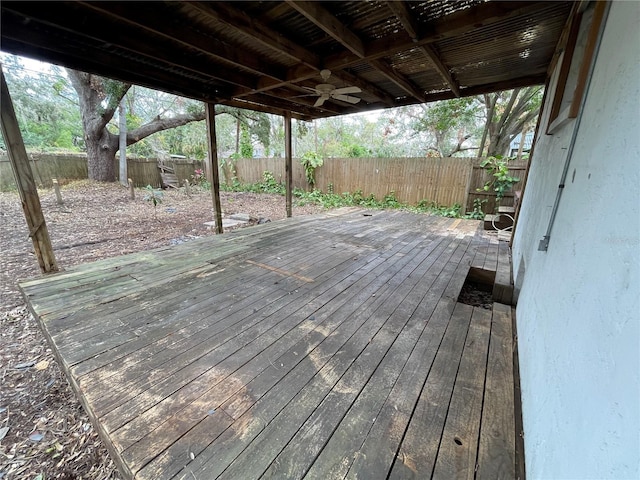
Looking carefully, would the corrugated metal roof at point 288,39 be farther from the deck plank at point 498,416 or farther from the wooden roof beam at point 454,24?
the deck plank at point 498,416

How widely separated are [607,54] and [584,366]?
4.21ft

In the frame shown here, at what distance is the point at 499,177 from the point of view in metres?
5.61

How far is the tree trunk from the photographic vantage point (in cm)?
886

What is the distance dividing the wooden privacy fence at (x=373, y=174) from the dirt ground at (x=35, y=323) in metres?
1.67

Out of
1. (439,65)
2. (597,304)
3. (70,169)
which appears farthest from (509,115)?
(70,169)

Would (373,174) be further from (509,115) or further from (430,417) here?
(430,417)

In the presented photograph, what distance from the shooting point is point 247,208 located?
786cm

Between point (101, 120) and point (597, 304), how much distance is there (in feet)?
37.8

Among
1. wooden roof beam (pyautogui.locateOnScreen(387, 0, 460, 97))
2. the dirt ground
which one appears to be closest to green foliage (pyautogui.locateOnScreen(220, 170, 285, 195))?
the dirt ground

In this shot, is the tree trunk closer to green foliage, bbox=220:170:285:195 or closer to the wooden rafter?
green foliage, bbox=220:170:285:195

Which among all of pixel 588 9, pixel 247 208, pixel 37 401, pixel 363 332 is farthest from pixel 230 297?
pixel 247 208

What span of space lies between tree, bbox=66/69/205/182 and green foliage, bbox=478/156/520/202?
8.53m

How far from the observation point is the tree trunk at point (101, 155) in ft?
29.1

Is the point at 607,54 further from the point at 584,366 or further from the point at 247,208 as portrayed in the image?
the point at 247,208
